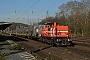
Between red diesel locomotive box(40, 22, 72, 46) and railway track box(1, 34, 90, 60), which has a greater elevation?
red diesel locomotive box(40, 22, 72, 46)

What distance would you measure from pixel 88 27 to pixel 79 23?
1193 cm

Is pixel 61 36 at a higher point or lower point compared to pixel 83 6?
lower

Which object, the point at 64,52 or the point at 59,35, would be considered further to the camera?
the point at 59,35

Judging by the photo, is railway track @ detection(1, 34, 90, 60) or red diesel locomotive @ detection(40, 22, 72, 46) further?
red diesel locomotive @ detection(40, 22, 72, 46)

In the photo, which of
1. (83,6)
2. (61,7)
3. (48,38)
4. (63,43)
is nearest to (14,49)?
(63,43)

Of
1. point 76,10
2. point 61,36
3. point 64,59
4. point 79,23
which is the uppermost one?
point 76,10

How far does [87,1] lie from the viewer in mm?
74875

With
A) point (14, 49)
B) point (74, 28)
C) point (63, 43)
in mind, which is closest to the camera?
point (14, 49)

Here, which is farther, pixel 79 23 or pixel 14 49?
pixel 79 23

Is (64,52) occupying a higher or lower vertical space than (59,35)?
lower

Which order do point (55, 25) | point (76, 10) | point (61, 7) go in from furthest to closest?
point (61, 7)
point (76, 10)
point (55, 25)

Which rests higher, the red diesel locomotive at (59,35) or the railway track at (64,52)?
the red diesel locomotive at (59,35)

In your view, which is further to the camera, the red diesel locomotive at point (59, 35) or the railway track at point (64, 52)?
the red diesel locomotive at point (59, 35)

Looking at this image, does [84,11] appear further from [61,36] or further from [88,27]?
[61,36]
